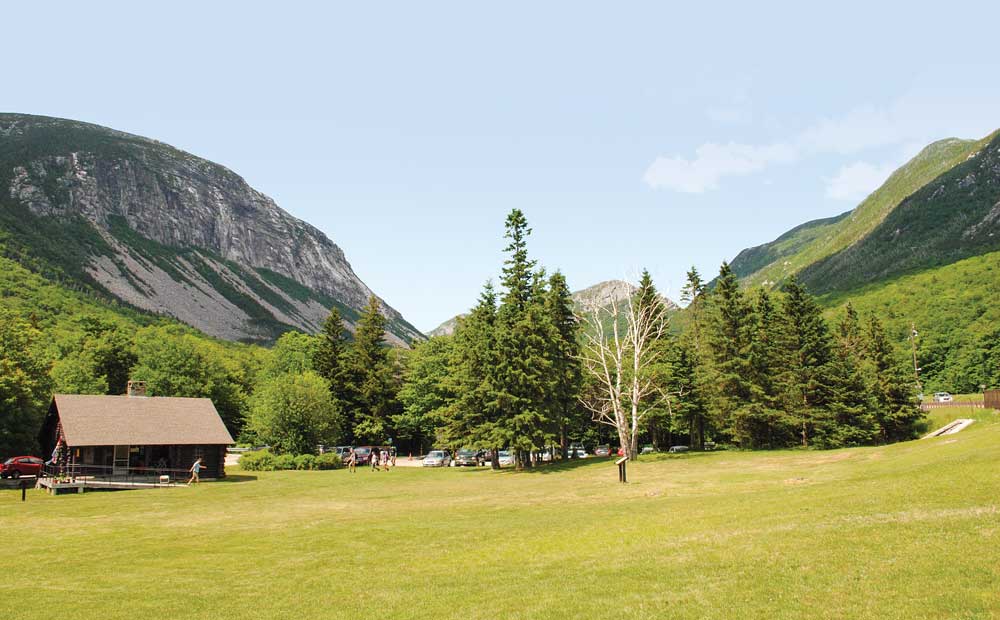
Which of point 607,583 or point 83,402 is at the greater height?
point 83,402

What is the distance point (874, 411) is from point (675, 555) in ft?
146

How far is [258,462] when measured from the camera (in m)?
55.0

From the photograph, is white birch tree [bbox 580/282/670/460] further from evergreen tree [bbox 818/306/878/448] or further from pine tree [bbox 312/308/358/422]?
pine tree [bbox 312/308/358/422]

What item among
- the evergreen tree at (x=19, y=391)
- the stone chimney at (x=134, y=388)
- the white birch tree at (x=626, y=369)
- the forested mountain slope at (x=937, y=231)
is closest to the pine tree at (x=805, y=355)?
the white birch tree at (x=626, y=369)

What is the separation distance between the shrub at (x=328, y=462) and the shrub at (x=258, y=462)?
4.14 m

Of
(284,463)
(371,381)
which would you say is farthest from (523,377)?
(371,381)

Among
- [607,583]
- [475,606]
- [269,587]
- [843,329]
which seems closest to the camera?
[475,606]

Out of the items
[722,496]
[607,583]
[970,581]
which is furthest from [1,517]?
[970,581]

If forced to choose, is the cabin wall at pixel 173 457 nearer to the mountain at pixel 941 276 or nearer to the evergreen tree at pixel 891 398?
the evergreen tree at pixel 891 398

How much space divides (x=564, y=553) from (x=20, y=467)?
44.7 meters

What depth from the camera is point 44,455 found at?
154ft

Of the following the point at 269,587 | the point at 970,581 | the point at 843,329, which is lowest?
the point at 269,587

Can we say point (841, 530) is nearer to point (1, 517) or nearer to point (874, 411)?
point (1, 517)

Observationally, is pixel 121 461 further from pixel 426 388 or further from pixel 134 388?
pixel 426 388
